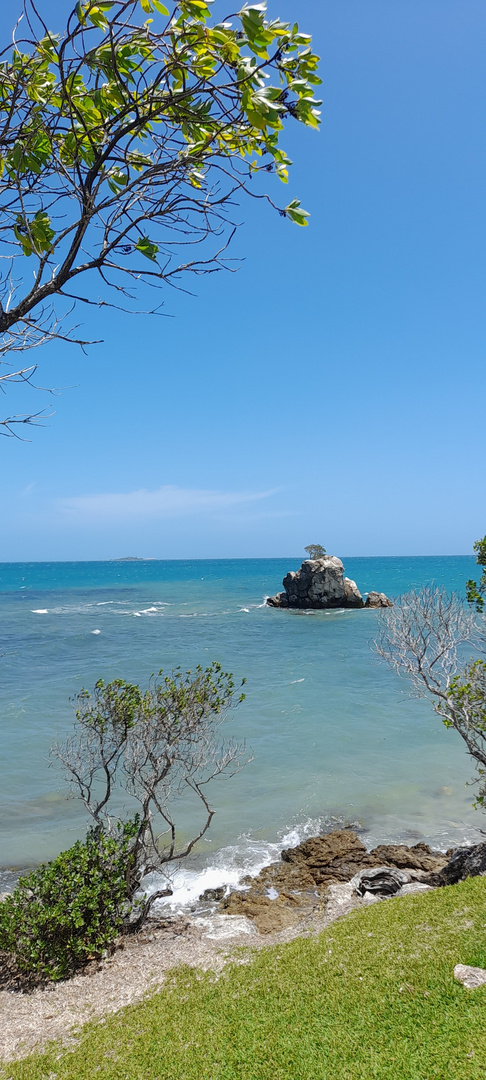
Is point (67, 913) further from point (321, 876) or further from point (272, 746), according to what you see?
point (272, 746)

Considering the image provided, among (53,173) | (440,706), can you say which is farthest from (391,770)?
(53,173)

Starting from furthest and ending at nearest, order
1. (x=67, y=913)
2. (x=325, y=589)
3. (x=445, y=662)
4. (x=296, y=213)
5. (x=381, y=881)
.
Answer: (x=325, y=589)
(x=445, y=662)
(x=381, y=881)
(x=67, y=913)
(x=296, y=213)

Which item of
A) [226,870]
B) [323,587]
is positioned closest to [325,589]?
[323,587]

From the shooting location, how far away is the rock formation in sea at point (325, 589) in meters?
63.7

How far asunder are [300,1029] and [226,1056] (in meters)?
0.82

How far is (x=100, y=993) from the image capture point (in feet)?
25.8

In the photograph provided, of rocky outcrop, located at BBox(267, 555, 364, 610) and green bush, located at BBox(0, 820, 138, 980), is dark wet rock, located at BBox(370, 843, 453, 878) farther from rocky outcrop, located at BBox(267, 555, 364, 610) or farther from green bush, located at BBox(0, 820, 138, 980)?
rocky outcrop, located at BBox(267, 555, 364, 610)

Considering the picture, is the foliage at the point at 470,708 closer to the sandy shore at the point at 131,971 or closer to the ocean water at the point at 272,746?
the sandy shore at the point at 131,971

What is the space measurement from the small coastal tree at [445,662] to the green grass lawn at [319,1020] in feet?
10.2

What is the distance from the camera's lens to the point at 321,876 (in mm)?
12867

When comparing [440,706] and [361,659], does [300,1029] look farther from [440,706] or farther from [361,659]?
[361,659]

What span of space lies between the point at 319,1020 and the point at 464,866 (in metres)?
5.53

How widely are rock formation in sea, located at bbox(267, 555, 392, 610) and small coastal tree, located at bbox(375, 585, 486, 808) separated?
2007 inches

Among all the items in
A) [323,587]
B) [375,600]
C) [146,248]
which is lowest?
[375,600]
